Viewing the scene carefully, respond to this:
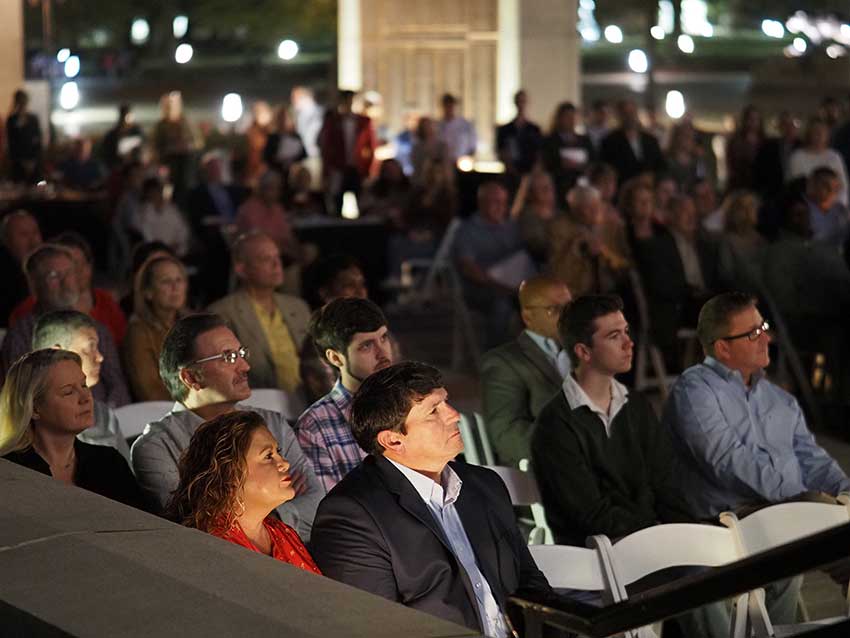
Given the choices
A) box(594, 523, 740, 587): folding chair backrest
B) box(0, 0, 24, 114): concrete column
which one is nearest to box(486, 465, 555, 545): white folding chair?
box(594, 523, 740, 587): folding chair backrest

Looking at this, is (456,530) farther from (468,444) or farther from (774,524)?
(468,444)

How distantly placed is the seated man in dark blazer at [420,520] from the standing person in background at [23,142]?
14.7 metres

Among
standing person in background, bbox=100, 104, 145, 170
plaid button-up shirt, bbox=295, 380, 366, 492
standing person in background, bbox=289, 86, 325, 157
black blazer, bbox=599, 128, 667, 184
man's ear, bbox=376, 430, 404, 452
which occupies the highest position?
standing person in background, bbox=289, 86, 325, 157

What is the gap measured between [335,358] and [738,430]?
1.48m

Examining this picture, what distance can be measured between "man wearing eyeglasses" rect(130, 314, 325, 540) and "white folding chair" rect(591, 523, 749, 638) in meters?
1.04

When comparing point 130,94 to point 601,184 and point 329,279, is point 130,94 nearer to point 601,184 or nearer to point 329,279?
point 601,184

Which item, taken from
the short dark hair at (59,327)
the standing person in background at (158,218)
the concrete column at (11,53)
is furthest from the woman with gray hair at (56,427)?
the concrete column at (11,53)

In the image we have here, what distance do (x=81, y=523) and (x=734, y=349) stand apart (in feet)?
10.1

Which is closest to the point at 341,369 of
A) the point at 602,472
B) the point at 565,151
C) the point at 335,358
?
the point at 335,358

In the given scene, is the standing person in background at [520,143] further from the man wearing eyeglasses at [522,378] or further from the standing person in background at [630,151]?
the man wearing eyeglasses at [522,378]

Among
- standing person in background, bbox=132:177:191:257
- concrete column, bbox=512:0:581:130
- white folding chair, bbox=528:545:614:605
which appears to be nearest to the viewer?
white folding chair, bbox=528:545:614:605

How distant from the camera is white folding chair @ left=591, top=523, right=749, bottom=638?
15.8ft

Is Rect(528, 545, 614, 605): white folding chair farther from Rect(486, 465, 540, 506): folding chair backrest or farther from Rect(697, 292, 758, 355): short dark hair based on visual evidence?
Rect(697, 292, 758, 355): short dark hair

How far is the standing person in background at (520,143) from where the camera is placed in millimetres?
16609
